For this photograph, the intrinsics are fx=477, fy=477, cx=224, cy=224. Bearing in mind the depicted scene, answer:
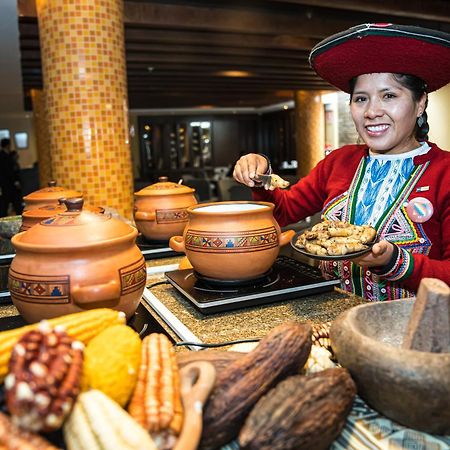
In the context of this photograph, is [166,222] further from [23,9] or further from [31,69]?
[31,69]

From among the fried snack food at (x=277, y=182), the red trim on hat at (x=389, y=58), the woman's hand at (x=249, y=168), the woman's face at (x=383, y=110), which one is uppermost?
the red trim on hat at (x=389, y=58)

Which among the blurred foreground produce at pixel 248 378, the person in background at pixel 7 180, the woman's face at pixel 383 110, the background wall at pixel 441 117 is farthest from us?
the person in background at pixel 7 180

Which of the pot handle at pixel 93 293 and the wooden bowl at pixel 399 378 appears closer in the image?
the wooden bowl at pixel 399 378

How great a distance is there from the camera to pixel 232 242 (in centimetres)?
119

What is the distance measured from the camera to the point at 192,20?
215 inches

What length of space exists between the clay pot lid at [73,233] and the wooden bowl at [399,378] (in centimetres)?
46

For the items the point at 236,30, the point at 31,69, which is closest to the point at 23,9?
the point at 236,30

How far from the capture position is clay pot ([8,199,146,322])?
0.87 meters

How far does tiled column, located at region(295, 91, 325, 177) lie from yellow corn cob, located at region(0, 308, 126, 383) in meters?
11.3

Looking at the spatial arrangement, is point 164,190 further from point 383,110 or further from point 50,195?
point 383,110

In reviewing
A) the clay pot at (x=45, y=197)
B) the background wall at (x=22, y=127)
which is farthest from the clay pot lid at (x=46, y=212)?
the background wall at (x=22, y=127)

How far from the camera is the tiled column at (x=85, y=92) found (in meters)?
3.61

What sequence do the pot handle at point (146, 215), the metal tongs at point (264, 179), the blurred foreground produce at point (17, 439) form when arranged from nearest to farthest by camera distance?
the blurred foreground produce at point (17, 439)
the metal tongs at point (264, 179)
the pot handle at point (146, 215)

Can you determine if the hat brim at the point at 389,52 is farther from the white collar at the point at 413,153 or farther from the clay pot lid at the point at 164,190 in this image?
the clay pot lid at the point at 164,190
